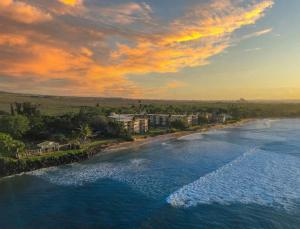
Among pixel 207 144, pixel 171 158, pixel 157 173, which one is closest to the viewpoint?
pixel 157 173

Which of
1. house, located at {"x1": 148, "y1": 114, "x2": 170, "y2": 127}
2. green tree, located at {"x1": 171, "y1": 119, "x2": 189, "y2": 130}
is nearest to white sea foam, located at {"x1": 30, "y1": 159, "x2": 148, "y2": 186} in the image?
green tree, located at {"x1": 171, "y1": 119, "x2": 189, "y2": 130}

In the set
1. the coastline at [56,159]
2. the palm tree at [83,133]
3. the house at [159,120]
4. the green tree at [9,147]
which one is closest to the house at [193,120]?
the house at [159,120]

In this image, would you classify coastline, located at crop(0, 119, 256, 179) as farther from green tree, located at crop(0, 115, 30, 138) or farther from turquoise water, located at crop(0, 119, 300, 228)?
green tree, located at crop(0, 115, 30, 138)

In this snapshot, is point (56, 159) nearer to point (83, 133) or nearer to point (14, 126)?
point (83, 133)

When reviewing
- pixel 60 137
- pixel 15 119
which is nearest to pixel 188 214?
pixel 60 137

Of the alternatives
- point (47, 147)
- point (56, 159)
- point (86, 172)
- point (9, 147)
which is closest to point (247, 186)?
point (86, 172)

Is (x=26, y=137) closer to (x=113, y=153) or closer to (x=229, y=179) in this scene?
(x=113, y=153)

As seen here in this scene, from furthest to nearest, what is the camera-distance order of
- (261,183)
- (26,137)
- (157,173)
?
(26,137) → (157,173) → (261,183)

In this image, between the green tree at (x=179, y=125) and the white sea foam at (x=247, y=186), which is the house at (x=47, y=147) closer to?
the white sea foam at (x=247, y=186)
